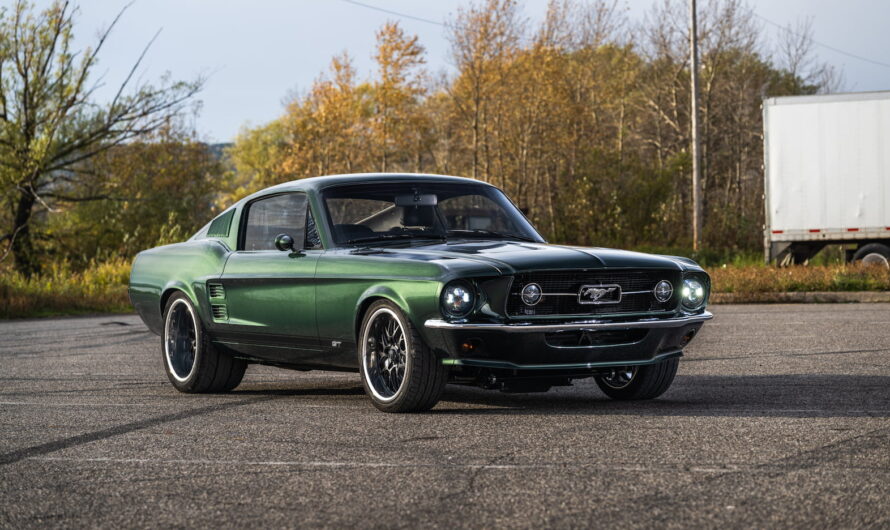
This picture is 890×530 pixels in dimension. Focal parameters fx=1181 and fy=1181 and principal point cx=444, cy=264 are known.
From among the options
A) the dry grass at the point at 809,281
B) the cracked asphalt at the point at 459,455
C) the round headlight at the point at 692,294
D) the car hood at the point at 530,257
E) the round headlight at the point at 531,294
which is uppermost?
the car hood at the point at 530,257

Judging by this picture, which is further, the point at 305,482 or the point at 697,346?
the point at 697,346

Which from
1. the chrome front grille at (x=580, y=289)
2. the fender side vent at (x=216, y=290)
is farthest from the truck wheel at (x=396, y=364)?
the fender side vent at (x=216, y=290)

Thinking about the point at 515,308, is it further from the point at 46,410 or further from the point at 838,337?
the point at 838,337

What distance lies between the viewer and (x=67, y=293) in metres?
24.4

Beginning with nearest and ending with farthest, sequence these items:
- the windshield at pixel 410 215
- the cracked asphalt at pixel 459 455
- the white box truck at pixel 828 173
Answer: the cracked asphalt at pixel 459 455, the windshield at pixel 410 215, the white box truck at pixel 828 173

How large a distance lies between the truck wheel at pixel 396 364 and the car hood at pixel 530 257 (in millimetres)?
415

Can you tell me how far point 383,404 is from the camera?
7.16 metres

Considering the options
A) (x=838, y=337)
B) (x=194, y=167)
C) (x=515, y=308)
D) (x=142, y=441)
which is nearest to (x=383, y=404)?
(x=515, y=308)

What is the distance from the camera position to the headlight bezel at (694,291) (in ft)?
24.6

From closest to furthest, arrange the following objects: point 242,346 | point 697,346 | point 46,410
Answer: point 46,410 < point 242,346 < point 697,346

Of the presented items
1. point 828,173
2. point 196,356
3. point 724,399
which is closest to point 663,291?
point 724,399

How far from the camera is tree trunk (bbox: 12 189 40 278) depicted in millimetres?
30111

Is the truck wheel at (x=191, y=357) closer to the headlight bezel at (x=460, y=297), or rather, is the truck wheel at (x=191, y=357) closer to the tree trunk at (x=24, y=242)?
the headlight bezel at (x=460, y=297)

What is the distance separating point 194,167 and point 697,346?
42.3 m
